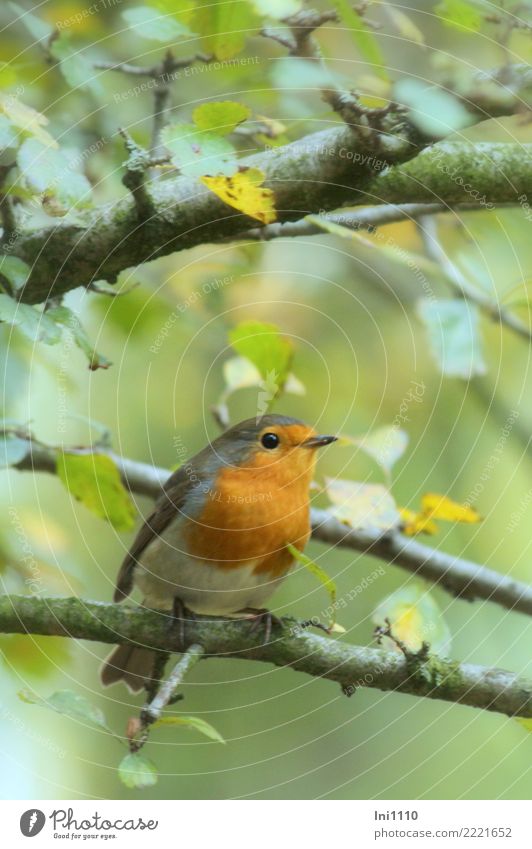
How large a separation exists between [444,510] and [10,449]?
693mm

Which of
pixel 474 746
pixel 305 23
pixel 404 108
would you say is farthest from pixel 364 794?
pixel 305 23

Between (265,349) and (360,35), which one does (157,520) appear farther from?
(360,35)

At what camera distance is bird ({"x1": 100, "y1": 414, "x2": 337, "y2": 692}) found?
141 cm

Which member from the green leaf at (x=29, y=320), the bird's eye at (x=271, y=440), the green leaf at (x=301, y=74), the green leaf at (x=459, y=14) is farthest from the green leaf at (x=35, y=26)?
the bird's eye at (x=271, y=440)

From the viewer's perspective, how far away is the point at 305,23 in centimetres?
133

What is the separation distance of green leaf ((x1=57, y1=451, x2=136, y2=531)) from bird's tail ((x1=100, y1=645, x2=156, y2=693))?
0.30m

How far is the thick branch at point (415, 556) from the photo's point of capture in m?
1.66

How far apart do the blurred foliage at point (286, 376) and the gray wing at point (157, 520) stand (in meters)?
0.04

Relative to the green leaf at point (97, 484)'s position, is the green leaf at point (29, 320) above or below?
above

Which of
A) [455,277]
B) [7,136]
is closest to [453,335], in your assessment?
[455,277]

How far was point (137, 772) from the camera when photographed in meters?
1.08

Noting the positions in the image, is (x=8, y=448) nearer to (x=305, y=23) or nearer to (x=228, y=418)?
(x=228, y=418)

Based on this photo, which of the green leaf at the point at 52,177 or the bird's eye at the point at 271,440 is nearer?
the green leaf at the point at 52,177

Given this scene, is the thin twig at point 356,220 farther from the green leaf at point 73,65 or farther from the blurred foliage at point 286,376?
the green leaf at point 73,65
